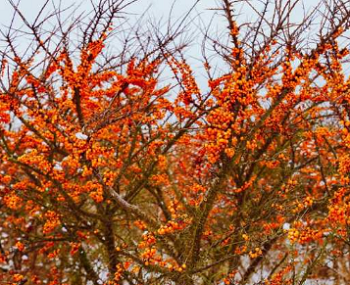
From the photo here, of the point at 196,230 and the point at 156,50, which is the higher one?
the point at 156,50

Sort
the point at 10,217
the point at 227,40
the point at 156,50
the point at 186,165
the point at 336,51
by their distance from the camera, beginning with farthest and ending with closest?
the point at 186,165, the point at 10,217, the point at 156,50, the point at 227,40, the point at 336,51

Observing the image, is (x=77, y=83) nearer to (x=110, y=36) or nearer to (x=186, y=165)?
(x=110, y=36)

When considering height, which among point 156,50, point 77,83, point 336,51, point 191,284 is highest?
point 156,50

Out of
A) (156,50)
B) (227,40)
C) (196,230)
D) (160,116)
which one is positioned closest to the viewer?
(196,230)

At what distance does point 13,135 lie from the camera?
8.33 meters

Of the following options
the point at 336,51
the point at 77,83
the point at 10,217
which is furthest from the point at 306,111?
the point at 10,217

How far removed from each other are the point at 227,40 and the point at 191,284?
167 inches

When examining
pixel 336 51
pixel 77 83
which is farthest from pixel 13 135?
pixel 336 51

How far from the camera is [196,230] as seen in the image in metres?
5.83

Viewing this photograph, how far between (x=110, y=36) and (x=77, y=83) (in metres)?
1.08

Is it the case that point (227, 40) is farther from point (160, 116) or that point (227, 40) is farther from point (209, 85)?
point (160, 116)

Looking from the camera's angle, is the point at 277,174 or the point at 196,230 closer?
the point at 196,230

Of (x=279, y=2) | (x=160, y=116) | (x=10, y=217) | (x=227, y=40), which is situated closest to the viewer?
(x=279, y=2)

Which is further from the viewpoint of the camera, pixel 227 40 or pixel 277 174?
pixel 277 174
